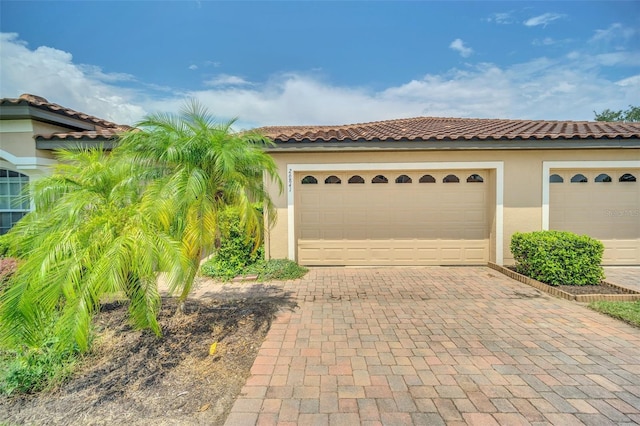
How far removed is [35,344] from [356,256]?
6.67 meters

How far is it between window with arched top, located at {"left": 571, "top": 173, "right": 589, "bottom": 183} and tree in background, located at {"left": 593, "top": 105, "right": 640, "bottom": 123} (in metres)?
38.4

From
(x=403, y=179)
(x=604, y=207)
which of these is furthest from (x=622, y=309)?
(x=403, y=179)

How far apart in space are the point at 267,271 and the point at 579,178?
906 centimetres

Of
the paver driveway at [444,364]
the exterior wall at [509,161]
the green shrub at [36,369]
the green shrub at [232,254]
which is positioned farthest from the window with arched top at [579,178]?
the green shrub at [36,369]

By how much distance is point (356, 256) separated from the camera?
8141 mm

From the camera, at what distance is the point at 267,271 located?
7246 mm

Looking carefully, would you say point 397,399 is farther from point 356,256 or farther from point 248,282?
point 356,256

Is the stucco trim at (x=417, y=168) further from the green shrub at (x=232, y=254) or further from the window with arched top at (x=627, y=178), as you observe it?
the window with arched top at (x=627, y=178)

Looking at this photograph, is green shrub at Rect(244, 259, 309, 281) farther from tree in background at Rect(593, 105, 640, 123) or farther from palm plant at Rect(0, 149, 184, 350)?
tree in background at Rect(593, 105, 640, 123)

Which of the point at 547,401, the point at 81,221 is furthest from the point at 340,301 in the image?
the point at 81,221

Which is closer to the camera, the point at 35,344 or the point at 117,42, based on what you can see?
the point at 35,344

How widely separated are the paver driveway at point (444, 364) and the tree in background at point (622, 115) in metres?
44.2

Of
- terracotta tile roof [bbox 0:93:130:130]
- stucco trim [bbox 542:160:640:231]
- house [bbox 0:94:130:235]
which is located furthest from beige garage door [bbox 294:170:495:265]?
terracotta tile roof [bbox 0:93:130:130]

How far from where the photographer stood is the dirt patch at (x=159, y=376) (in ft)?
8.55
